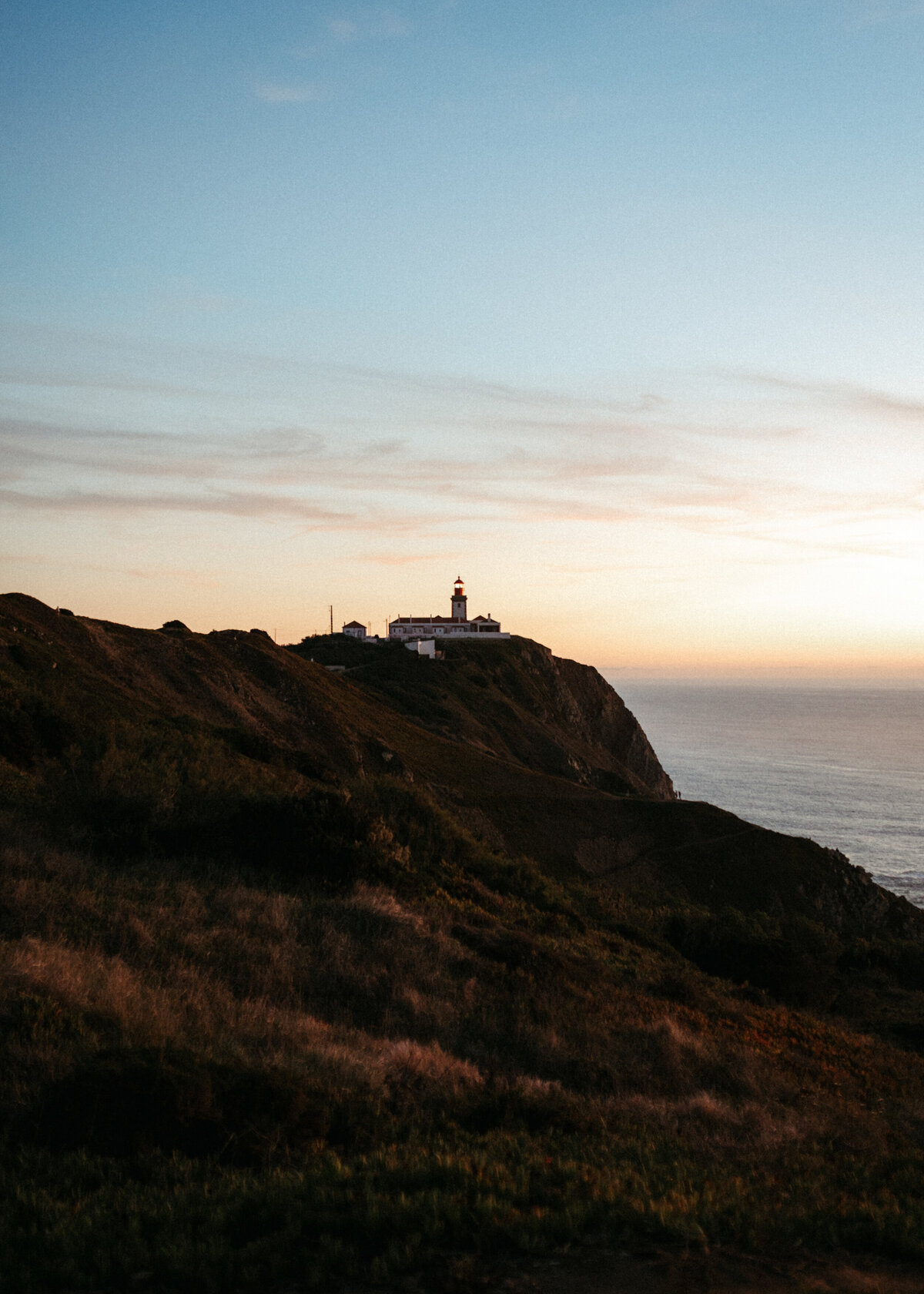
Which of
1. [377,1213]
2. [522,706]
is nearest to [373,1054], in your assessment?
[377,1213]

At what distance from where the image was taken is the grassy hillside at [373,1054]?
19.7 ft

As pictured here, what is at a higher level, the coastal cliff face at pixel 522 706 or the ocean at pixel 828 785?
the coastal cliff face at pixel 522 706

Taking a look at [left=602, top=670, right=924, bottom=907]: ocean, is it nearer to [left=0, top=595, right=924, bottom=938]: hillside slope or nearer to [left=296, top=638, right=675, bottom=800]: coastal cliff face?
[left=296, top=638, right=675, bottom=800]: coastal cliff face

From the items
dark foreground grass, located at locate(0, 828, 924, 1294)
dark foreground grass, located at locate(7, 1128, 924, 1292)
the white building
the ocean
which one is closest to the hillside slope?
dark foreground grass, located at locate(0, 828, 924, 1294)

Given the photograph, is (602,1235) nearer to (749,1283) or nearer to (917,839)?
(749,1283)

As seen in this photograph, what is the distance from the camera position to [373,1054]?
377 inches

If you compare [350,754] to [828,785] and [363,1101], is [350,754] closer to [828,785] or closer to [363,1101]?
[363,1101]

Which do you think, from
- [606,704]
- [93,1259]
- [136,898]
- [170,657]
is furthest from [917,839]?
[93,1259]

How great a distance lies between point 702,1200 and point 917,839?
83879 millimetres

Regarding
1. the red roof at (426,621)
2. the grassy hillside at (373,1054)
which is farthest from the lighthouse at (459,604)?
the grassy hillside at (373,1054)

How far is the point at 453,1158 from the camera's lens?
7.06 meters

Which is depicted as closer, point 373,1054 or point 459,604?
point 373,1054

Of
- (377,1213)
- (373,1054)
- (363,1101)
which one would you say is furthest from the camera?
(373,1054)

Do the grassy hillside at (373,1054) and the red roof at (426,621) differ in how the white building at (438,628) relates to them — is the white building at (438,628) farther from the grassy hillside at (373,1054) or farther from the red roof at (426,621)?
the grassy hillside at (373,1054)
